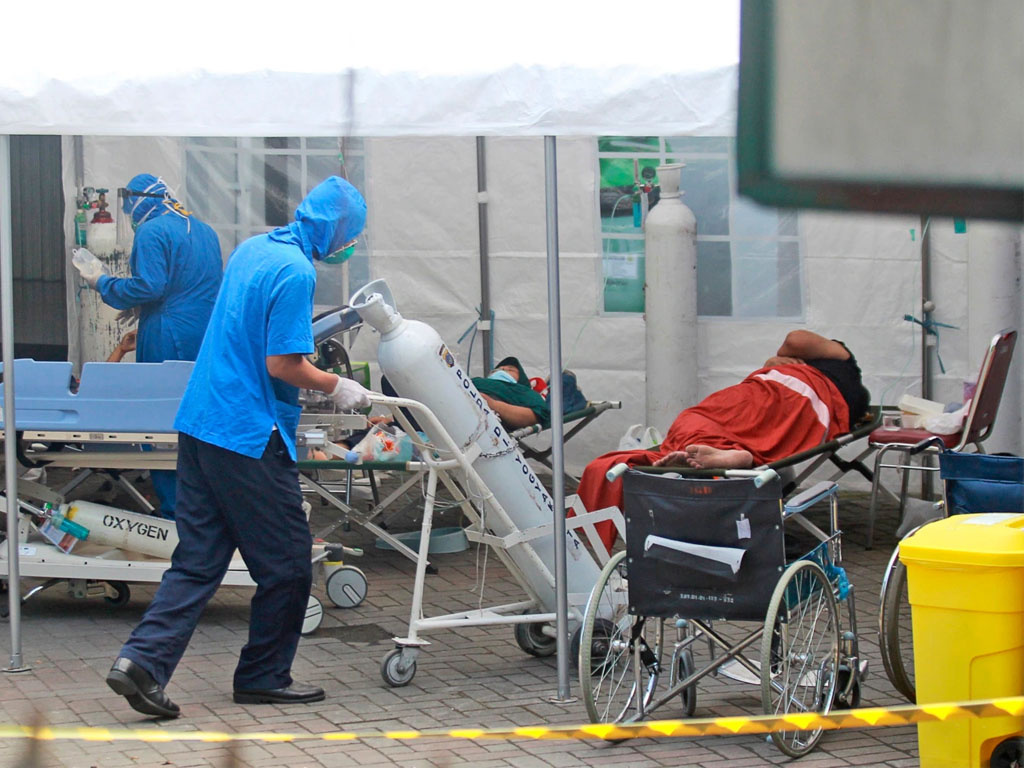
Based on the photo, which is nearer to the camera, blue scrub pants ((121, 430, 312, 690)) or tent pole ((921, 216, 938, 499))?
blue scrub pants ((121, 430, 312, 690))

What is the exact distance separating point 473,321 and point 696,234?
1501mm

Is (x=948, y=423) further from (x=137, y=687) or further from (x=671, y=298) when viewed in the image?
(x=137, y=687)

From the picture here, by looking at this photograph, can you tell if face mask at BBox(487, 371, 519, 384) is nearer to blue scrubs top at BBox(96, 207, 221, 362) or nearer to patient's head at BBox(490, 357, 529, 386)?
patient's head at BBox(490, 357, 529, 386)

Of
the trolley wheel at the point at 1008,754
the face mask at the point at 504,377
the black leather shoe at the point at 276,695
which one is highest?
the face mask at the point at 504,377

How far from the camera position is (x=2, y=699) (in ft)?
15.5

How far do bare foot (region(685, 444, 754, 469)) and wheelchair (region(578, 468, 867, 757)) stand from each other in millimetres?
1733

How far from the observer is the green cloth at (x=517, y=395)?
23.2ft

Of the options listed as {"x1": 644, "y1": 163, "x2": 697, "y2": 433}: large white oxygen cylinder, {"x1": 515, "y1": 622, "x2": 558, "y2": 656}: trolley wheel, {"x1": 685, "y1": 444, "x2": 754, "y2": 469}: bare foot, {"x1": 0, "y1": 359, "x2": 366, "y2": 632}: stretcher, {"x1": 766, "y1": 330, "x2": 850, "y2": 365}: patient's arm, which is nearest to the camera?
{"x1": 515, "y1": 622, "x2": 558, "y2": 656}: trolley wheel

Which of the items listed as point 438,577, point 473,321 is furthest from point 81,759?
point 473,321

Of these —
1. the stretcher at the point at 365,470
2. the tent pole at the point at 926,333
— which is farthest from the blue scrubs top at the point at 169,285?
the tent pole at the point at 926,333

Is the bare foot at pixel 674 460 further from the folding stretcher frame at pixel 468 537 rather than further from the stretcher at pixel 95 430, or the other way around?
the stretcher at pixel 95 430

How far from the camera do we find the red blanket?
627 cm

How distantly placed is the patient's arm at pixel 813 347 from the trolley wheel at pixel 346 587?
8.29 ft

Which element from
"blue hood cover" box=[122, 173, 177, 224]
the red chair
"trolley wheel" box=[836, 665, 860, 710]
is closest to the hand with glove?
"blue hood cover" box=[122, 173, 177, 224]
